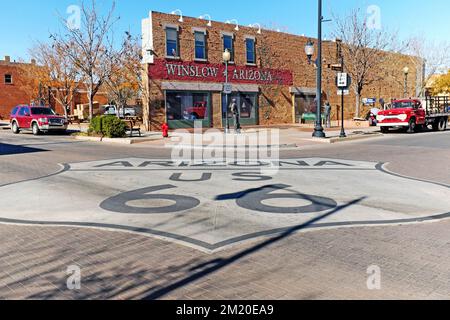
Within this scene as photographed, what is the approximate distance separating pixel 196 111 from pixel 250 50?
23.3 ft

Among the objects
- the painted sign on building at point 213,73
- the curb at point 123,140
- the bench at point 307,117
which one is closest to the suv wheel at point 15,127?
the curb at point 123,140

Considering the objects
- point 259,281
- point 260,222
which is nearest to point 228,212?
point 260,222

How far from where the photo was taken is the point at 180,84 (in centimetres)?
2703

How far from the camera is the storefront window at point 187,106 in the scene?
2702 cm

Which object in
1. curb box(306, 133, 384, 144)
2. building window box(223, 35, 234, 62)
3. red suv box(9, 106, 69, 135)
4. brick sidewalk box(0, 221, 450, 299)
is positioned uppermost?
building window box(223, 35, 234, 62)

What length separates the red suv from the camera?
1017 inches

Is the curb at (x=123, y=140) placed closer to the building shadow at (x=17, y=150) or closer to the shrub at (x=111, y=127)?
the shrub at (x=111, y=127)

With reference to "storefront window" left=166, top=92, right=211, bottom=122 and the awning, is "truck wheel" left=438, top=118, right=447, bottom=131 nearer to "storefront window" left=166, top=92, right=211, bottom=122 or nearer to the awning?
the awning

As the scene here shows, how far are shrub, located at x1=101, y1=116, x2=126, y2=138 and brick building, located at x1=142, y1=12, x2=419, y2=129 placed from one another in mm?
4281

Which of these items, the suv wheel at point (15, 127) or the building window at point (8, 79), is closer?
the suv wheel at point (15, 127)

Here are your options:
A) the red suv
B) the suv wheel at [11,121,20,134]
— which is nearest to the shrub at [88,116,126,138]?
the red suv

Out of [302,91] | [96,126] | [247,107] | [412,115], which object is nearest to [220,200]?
[96,126]

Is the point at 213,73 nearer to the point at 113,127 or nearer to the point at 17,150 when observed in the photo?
the point at 113,127

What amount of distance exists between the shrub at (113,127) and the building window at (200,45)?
28.8 ft
